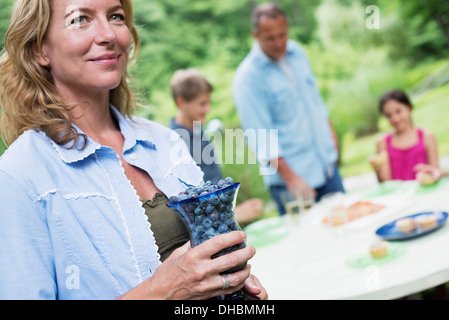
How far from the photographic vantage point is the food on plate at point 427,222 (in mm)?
2004

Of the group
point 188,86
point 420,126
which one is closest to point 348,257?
point 188,86

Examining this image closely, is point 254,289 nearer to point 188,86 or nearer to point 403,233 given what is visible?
point 403,233

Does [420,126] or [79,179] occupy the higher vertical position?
[420,126]

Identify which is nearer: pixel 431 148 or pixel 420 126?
pixel 431 148

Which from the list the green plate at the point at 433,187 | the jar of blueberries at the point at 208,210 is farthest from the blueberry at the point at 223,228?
the green plate at the point at 433,187

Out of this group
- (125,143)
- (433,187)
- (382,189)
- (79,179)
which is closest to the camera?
(79,179)

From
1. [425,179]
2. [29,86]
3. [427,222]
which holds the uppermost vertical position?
[29,86]

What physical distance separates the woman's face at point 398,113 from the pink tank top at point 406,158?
4.2 inches

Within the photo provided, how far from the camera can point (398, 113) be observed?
3504 mm

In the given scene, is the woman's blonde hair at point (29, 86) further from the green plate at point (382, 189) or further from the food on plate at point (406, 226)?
the green plate at point (382, 189)

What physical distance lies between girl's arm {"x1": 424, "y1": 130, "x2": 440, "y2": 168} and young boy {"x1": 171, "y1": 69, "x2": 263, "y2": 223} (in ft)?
4.52

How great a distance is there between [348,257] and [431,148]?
169 centimetres

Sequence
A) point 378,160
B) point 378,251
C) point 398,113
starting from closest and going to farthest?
1. point 378,251
2. point 378,160
3. point 398,113

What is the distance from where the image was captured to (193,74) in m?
3.57
